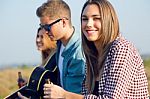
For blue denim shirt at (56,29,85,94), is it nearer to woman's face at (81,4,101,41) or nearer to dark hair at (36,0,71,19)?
dark hair at (36,0,71,19)

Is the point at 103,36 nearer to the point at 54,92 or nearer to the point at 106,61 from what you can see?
the point at 106,61

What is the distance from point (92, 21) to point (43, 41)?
1.47 meters

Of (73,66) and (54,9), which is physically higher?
(54,9)

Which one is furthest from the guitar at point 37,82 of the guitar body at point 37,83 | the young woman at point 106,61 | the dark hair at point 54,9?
the young woman at point 106,61

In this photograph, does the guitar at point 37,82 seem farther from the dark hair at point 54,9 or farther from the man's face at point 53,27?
the dark hair at point 54,9

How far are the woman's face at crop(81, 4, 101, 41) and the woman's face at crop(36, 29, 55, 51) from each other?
1.35 m

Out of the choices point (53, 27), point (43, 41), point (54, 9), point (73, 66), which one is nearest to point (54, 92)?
A: point (73, 66)

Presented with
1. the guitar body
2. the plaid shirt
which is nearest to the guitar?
the guitar body

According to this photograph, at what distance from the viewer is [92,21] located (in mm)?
2930

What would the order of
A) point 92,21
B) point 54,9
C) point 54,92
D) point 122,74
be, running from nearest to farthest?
point 122,74 → point 54,92 → point 92,21 → point 54,9

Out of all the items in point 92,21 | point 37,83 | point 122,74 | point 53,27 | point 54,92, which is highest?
point 92,21

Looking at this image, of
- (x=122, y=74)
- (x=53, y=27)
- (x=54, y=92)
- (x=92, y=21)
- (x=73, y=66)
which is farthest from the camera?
(x=53, y=27)

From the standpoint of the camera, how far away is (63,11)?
410cm

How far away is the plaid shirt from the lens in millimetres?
2670
